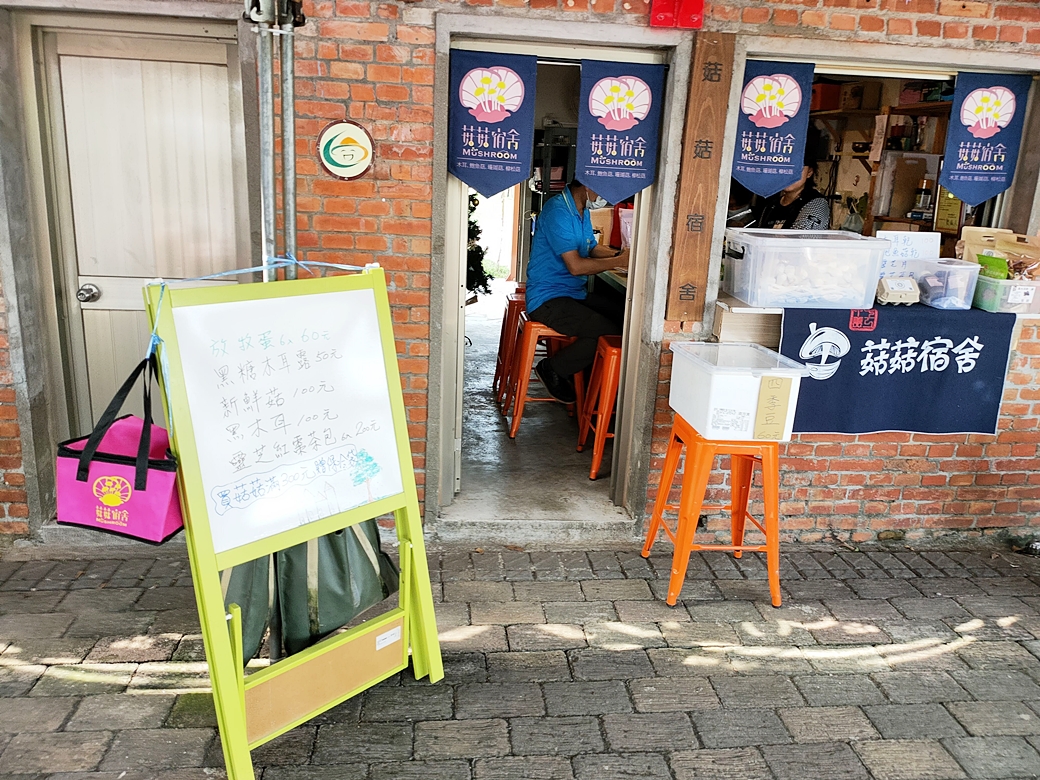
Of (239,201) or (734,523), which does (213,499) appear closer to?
(239,201)

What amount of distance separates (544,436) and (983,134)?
11.1ft

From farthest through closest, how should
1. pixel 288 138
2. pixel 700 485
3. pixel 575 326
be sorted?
pixel 575 326 → pixel 700 485 → pixel 288 138

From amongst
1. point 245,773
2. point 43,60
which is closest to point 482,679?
point 245,773

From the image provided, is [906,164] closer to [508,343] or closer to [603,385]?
[603,385]

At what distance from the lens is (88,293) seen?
14.2 feet

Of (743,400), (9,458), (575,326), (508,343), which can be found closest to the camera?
A: (743,400)

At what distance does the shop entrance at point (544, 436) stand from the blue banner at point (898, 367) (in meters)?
0.99

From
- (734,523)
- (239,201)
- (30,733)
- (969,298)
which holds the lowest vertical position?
(30,733)

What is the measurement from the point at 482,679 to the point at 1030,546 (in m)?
3.49

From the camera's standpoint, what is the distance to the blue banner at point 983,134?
169 inches

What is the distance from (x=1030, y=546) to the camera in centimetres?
478

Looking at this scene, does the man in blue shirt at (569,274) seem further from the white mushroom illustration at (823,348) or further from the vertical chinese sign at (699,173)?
the white mushroom illustration at (823,348)

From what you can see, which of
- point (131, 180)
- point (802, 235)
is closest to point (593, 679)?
point (802, 235)

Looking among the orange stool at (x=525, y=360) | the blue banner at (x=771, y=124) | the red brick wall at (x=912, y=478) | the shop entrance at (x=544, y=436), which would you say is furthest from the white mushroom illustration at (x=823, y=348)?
the orange stool at (x=525, y=360)
